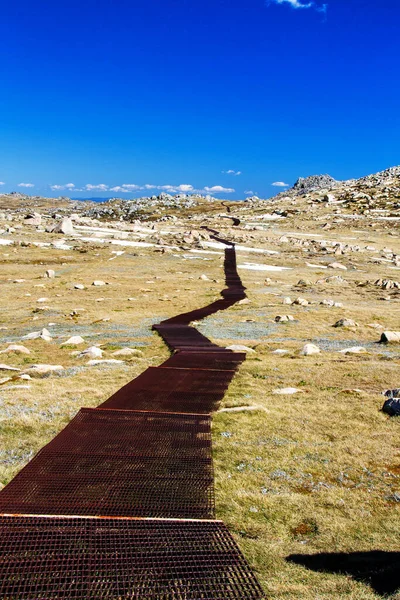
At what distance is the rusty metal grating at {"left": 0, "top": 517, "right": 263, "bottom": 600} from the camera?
645cm

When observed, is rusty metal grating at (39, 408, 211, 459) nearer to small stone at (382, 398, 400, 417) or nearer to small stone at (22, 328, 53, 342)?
small stone at (382, 398, 400, 417)

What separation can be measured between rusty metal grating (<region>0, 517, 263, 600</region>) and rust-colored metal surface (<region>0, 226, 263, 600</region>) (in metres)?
0.02

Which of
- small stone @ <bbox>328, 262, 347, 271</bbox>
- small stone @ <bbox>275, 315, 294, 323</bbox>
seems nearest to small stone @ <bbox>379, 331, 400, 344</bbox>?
small stone @ <bbox>275, 315, 294, 323</bbox>

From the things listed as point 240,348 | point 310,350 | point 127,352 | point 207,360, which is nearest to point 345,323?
point 310,350

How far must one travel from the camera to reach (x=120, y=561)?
712 cm

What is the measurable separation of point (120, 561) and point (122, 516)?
1389 millimetres

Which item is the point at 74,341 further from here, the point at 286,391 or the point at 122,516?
the point at 122,516

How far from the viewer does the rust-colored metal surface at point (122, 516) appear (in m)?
6.62

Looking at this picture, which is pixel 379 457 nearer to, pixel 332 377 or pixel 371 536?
pixel 371 536

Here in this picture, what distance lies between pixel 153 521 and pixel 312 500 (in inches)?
145

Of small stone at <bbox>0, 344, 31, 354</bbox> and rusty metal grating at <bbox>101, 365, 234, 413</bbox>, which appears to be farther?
small stone at <bbox>0, 344, 31, 354</bbox>

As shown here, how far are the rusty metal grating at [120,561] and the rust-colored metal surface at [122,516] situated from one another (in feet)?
0.06

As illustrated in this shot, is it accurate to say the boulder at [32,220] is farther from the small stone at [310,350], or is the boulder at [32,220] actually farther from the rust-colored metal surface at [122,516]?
the rust-colored metal surface at [122,516]

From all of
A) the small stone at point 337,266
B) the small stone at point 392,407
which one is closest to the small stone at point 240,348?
the small stone at point 392,407
